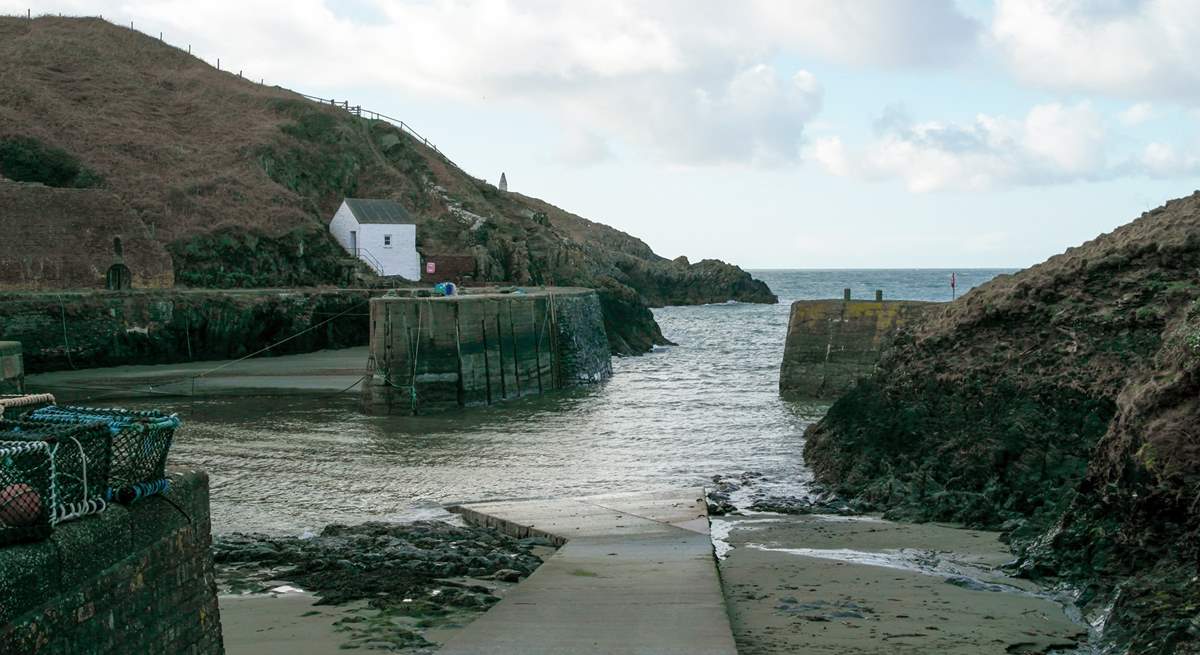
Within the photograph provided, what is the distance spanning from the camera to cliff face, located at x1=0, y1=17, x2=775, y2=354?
1976 inches

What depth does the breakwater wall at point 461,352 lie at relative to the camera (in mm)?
26734

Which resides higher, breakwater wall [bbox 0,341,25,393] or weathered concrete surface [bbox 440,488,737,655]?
breakwater wall [bbox 0,341,25,393]

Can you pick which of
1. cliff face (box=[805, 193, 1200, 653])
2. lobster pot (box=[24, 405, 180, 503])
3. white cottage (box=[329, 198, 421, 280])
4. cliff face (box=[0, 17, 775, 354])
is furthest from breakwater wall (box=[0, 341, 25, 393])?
white cottage (box=[329, 198, 421, 280])

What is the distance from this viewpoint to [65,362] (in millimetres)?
33125

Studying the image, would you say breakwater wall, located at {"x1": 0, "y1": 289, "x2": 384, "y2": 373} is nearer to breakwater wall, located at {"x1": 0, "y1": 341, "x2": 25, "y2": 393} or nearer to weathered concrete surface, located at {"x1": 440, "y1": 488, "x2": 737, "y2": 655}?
breakwater wall, located at {"x1": 0, "y1": 341, "x2": 25, "y2": 393}

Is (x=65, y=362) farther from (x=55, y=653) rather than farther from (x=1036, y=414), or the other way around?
(x=55, y=653)

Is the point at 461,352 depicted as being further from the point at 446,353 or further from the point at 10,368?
the point at 10,368

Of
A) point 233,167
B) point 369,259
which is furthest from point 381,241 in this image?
point 233,167

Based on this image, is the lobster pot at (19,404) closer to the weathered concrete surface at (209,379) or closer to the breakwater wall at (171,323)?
the weathered concrete surface at (209,379)

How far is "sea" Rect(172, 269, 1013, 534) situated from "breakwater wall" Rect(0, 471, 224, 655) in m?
7.68

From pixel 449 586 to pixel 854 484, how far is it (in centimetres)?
713

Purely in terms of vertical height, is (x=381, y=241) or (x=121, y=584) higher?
(x=381, y=241)

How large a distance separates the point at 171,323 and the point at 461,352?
13.1m

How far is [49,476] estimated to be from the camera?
204 inches
